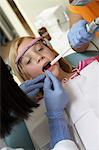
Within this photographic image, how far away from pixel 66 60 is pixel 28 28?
0.98 meters

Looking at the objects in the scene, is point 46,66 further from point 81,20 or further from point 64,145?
point 64,145

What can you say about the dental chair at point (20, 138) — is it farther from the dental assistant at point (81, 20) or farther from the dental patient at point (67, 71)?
the dental assistant at point (81, 20)

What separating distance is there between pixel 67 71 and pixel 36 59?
0.20 metres

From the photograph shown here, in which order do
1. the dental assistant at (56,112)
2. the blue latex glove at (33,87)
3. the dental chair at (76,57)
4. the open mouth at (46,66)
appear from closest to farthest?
the dental assistant at (56,112) < the blue latex glove at (33,87) < the open mouth at (46,66) < the dental chair at (76,57)

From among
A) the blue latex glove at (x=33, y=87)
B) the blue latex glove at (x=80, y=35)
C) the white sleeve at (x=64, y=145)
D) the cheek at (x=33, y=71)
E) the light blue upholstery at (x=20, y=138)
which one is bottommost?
the white sleeve at (x=64, y=145)

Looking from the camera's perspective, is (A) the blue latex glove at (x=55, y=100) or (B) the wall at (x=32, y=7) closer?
(A) the blue latex glove at (x=55, y=100)

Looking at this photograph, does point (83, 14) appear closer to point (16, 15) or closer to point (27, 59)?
point (27, 59)

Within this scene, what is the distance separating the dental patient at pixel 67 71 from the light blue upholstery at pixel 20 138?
9.3 inches

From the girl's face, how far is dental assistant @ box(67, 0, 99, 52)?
165mm

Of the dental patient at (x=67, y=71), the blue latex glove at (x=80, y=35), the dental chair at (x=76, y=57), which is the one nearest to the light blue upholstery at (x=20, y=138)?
the dental patient at (x=67, y=71)

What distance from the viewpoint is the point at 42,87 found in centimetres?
142

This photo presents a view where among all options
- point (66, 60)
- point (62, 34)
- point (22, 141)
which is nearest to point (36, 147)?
point (22, 141)

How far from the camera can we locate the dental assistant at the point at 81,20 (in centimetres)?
146

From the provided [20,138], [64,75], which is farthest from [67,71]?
[20,138]
